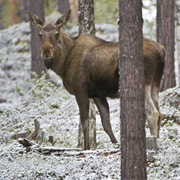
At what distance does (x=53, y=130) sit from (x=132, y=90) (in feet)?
23.6

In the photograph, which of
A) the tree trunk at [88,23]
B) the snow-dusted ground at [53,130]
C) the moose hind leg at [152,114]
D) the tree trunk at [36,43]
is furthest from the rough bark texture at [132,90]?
the tree trunk at [36,43]

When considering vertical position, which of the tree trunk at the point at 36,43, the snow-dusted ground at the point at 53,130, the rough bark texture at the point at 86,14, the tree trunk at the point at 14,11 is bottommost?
the snow-dusted ground at the point at 53,130

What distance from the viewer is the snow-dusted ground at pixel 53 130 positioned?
9805mm

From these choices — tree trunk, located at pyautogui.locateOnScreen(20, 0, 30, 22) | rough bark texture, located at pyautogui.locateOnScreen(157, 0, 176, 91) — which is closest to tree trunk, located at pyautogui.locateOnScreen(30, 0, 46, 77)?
rough bark texture, located at pyautogui.locateOnScreen(157, 0, 176, 91)

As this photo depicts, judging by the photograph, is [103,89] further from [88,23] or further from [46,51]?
[88,23]

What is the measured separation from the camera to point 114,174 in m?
9.64

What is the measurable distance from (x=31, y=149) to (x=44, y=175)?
1.59m

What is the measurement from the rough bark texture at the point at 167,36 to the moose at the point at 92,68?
19.5ft

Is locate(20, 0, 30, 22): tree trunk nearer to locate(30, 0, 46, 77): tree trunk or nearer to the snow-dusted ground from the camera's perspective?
the snow-dusted ground

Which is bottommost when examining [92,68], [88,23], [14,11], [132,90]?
[132,90]

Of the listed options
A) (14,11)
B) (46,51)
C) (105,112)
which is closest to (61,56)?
(46,51)

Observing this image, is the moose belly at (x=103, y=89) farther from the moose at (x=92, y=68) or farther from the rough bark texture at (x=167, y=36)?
the rough bark texture at (x=167, y=36)

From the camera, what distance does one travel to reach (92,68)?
12.5 m

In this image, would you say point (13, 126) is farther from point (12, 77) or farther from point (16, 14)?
point (16, 14)
